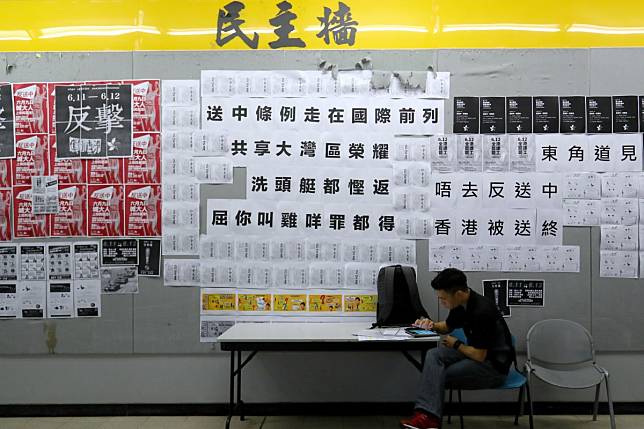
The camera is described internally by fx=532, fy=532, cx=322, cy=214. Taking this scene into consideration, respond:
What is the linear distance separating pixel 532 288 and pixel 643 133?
4.53 ft

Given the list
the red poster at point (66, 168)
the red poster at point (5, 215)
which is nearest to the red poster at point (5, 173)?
the red poster at point (5, 215)

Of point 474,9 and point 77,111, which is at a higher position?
point 474,9

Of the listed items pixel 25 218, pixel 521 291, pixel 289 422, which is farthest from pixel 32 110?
pixel 521 291

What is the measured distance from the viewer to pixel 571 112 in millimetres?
3861

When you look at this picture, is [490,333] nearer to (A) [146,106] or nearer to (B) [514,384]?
(B) [514,384]

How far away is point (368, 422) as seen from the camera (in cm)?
372

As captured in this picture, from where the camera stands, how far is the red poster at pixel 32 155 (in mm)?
3891

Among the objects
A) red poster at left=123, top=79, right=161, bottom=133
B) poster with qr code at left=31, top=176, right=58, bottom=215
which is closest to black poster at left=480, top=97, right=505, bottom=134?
red poster at left=123, top=79, right=161, bottom=133

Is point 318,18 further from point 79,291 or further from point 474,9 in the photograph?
point 79,291

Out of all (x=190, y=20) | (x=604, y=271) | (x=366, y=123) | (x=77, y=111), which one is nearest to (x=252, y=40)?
(x=190, y=20)

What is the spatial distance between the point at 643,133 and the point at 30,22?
4.55 meters

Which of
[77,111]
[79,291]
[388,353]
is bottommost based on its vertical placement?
[388,353]

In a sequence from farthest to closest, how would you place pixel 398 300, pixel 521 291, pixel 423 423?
pixel 521 291
pixel 398 300
pixel 423 423

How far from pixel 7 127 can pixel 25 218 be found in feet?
2.23
